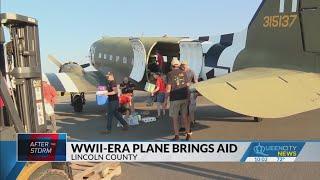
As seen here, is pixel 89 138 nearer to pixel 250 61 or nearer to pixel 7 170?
pixel 250 61

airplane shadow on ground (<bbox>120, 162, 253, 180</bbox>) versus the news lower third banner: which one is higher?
the news lower third banner

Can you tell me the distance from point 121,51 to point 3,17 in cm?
1240

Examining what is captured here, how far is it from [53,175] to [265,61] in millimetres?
6615

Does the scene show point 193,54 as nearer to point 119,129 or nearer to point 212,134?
point 119,129

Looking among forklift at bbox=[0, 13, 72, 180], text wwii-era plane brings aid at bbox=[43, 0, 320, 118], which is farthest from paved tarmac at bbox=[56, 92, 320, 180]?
forklift at bbox=[0, 13, 72, 180]

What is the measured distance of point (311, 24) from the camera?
29.9 ft

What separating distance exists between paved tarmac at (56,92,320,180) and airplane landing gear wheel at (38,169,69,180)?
1.89 metres

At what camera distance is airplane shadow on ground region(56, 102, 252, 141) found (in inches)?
413

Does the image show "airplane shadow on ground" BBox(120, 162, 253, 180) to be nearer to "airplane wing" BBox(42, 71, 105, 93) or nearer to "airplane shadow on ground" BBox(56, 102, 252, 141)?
"airplane shadow on ground" BBox(56, 102, 252, 141)

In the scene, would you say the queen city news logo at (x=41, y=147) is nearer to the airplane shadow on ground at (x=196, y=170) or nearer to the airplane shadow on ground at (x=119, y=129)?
the airplane shadow on ground at (x=196, y=170)

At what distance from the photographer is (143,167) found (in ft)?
24.6

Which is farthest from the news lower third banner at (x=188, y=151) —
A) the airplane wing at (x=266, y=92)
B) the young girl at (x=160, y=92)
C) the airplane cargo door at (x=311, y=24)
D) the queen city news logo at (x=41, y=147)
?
the young girl at (x=160, y=92)

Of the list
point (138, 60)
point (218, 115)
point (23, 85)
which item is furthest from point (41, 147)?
point (138, 60)

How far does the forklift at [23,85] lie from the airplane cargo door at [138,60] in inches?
366
